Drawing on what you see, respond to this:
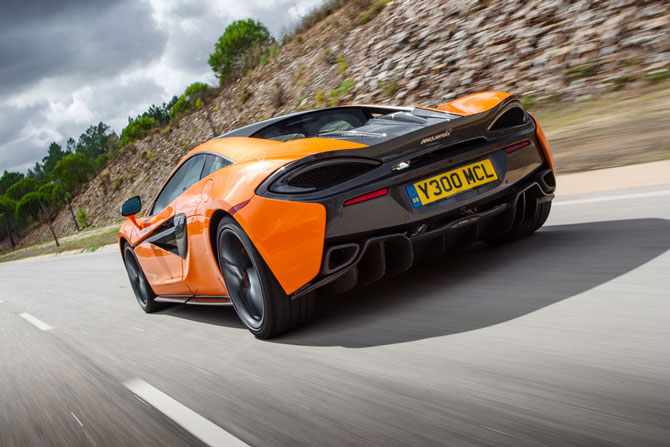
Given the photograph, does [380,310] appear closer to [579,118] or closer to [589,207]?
[589,207]

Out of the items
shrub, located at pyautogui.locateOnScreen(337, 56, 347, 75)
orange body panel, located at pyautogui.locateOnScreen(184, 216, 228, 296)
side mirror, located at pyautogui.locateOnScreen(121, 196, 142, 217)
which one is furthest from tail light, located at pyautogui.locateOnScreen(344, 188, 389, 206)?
shrub, located at pyautogui.locateOnScreen(337, 56, 347, 75)

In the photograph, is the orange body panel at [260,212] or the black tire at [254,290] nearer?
the orange body panel at [260,212]

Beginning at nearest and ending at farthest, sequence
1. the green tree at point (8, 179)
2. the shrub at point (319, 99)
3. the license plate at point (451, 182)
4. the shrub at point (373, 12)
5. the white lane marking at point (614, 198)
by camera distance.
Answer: the license plate at point (451, 182), the white lane marking at point (614, 198), the shrub at point (319, 99), the shrub at point (373, 12), the green tree at point (8, 179)

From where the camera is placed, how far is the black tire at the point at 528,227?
3.97 meters

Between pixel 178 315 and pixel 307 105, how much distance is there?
14.9 meters

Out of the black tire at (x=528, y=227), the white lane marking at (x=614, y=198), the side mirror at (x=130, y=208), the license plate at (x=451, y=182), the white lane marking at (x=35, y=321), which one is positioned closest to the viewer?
the license plate at (x=451, y=182)

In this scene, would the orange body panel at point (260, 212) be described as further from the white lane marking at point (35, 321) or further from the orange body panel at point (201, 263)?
the white lane marking at point (35, 321)

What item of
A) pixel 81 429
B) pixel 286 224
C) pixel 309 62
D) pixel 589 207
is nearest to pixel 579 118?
pixel 589 207

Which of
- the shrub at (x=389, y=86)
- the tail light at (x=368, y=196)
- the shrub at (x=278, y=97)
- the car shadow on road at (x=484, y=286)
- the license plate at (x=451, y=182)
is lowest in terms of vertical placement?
the car shadow on road at (x=484, y=286)

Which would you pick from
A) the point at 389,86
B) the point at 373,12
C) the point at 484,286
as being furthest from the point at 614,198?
the point at 373,12

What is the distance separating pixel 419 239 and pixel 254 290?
95 cm

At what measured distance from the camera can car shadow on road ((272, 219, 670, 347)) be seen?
2932mm

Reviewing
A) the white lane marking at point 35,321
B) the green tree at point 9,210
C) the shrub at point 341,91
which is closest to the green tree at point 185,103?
the shrub at point 341,91

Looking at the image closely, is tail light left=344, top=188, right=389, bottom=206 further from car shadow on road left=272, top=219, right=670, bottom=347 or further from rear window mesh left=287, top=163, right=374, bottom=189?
car shadow on road left=272, top=219, right=670, bottom=347
